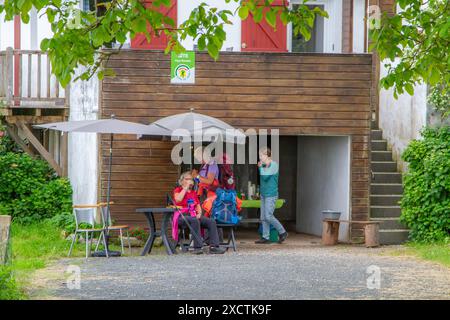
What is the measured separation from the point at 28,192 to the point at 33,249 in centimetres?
392

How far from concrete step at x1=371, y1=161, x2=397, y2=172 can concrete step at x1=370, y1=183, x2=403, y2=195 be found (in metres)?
0.68

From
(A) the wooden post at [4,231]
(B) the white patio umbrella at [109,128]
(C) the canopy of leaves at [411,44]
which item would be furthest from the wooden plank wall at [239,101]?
(A) the wooden post at [4,231]

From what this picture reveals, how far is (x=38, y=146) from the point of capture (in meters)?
20.0

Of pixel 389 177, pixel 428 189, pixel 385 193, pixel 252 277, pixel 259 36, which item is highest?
pixel 259 36

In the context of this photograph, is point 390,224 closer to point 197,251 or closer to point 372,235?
point 372,235

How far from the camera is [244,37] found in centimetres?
1858

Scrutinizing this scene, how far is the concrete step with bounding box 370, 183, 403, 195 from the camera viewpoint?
1958 centimetres

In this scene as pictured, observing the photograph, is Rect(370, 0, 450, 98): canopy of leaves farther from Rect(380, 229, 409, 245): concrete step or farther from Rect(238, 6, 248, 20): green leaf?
Rect(380, 229, 409, 245): concrete step

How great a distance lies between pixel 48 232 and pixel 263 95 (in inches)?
180

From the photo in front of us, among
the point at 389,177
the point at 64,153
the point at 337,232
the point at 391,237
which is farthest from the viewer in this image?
the point at 64,153

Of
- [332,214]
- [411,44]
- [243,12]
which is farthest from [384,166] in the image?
[243,12]

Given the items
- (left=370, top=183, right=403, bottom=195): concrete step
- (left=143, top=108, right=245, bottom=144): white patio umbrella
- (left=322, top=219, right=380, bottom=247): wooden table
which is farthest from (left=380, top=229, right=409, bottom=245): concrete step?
(left=143, top=108, right=245, bottom=144): white patio umbrella

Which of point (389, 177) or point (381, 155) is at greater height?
point (381, 155)
